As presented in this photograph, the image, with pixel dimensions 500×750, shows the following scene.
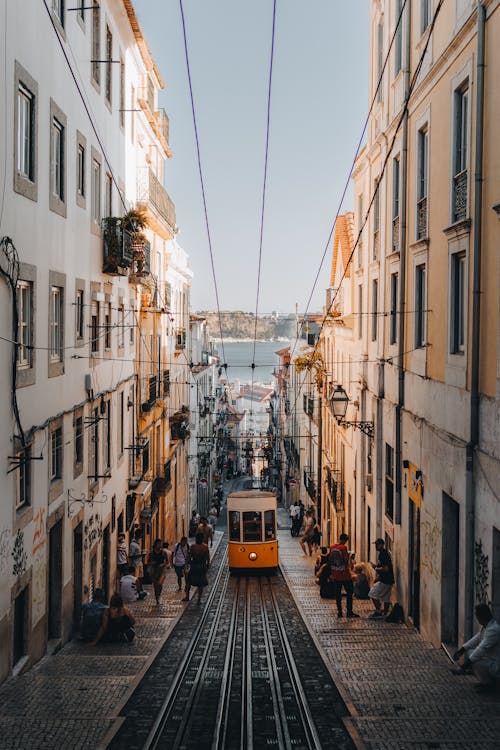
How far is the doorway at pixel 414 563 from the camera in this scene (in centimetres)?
1625

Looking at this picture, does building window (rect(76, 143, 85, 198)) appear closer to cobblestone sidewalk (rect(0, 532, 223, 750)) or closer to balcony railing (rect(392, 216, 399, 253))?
balcony railing (rect(392, 216, 399, 253))

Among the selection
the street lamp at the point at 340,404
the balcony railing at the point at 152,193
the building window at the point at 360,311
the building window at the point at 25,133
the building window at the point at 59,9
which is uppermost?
the building window at the point at 59,9

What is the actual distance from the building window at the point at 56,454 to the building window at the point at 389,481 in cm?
770

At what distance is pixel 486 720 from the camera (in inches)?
367

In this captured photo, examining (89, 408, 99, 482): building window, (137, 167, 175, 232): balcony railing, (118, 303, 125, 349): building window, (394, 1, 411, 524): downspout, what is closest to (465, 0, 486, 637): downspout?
(394, 1, 411, 524): downspout

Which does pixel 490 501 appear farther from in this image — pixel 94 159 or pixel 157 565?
pixel 94 159

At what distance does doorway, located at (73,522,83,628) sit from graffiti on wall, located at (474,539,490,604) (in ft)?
27.0

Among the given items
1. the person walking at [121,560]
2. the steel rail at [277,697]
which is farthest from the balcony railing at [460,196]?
the person walking at [121,560]

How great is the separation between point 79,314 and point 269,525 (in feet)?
35.5

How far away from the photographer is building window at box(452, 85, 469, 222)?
521 inches

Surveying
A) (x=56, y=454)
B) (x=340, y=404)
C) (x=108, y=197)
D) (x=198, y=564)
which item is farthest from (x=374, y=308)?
(x=56, y=454)

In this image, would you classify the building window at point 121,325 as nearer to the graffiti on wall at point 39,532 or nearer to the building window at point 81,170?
the building window at point 81,170

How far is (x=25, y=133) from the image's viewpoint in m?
12.7

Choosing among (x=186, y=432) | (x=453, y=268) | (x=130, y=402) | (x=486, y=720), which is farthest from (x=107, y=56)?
(x=186, y=432)
